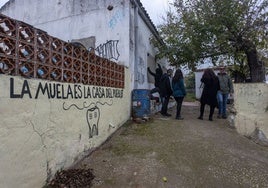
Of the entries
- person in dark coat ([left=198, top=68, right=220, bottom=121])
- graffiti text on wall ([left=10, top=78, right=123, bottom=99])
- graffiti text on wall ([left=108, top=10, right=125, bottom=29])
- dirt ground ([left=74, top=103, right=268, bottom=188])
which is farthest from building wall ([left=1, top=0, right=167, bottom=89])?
dirt ground ([left=74, top=103, right=268, bottom=188])

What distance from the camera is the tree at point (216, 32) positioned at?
26.8 feet

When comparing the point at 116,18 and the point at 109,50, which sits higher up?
the point at 116,18

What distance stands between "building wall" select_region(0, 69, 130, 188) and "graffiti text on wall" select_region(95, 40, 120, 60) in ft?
9.12

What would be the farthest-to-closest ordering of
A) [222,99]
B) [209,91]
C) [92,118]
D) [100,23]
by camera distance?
[222,99] → [100,23] → [209,91] → [92,118]

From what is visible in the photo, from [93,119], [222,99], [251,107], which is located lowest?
[93,119]

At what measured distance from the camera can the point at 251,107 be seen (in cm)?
651

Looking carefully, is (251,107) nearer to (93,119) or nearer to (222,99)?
(222,99)

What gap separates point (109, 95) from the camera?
588 cm

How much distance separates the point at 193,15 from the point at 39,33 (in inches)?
261

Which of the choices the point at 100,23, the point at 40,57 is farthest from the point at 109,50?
the point at 40,57

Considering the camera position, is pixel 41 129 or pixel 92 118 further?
pixel 92 118

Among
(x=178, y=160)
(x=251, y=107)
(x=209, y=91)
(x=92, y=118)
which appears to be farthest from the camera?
(x=209, y=91)

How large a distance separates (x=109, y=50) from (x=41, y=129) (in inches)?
189

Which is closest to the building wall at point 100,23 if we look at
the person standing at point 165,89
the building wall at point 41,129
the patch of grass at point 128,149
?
the person standing at point 165,89
